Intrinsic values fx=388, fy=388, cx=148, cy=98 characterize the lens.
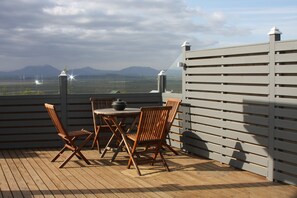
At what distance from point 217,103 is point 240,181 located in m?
1.40

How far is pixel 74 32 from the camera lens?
66.7 feet

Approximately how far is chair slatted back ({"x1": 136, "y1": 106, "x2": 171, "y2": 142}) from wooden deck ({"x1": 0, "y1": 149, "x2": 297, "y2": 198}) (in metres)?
0.45

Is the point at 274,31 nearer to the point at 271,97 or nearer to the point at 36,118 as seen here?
the point at 271,97

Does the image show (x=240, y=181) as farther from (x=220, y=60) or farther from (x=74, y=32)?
(x=74, y=32)

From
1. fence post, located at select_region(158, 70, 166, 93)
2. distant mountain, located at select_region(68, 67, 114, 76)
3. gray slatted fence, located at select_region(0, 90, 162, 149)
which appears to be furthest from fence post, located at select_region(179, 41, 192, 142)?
distant mountain, located at select_region(68, 67, 114, 76)

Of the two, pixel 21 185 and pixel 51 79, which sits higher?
pixel 51 79

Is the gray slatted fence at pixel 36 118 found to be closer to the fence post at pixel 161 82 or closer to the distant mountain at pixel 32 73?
the distant mountain at pixel 32 73

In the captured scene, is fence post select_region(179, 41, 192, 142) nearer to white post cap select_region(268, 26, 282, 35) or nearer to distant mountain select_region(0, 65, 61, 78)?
white post cap select_region(268, 26, 282, 35)

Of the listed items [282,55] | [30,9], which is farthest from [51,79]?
[30,9]

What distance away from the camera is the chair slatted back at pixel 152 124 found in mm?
5152

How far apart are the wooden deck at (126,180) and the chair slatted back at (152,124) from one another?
45 centimetres

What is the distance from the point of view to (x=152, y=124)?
5.26 meters

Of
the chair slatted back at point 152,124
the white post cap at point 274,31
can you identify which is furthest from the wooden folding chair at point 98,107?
the white post cap at point 274,31

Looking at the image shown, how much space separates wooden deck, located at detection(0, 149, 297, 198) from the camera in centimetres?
420
